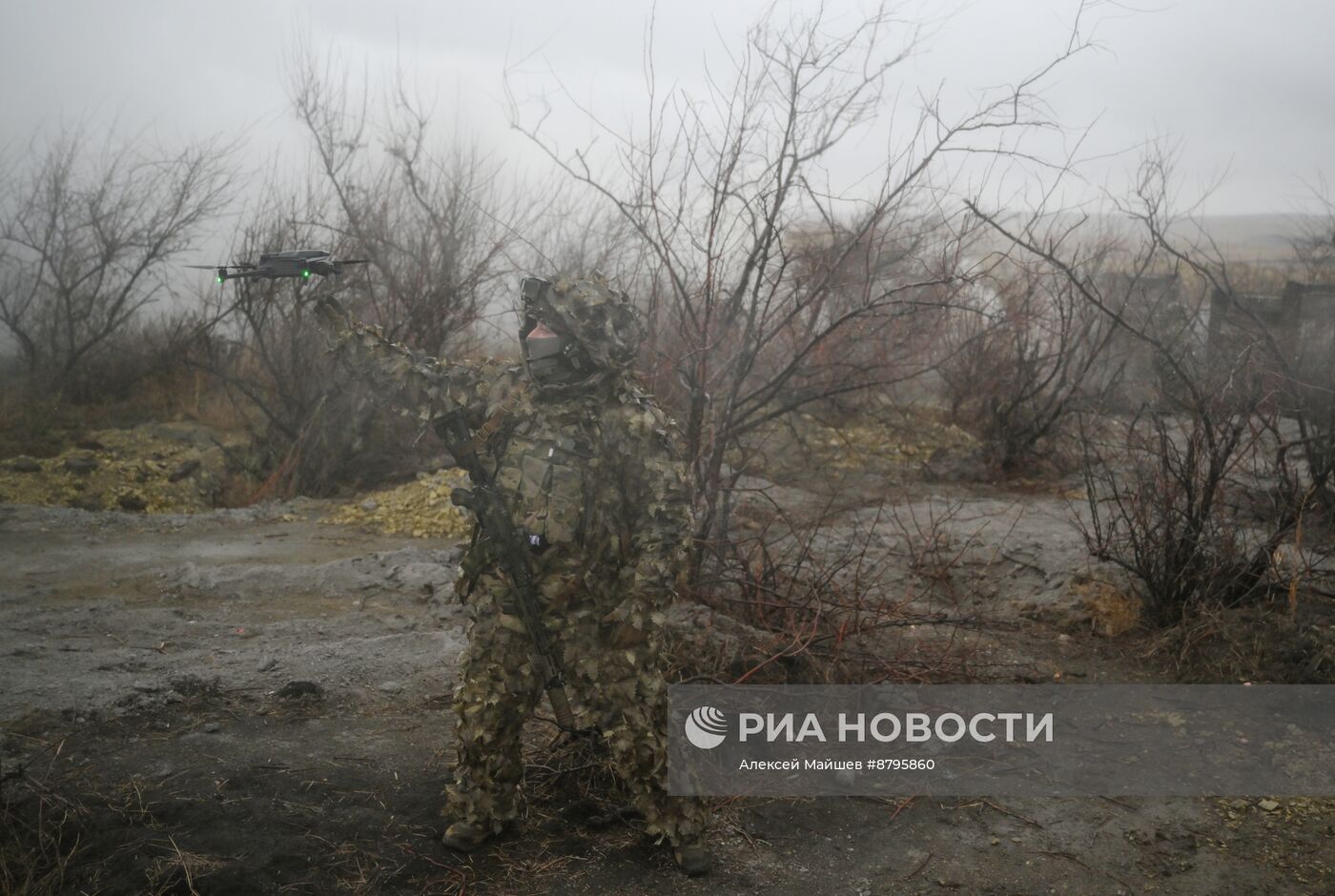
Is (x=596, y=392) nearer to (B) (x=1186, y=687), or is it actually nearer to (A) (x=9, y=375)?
(B) (x=1186, y=687)

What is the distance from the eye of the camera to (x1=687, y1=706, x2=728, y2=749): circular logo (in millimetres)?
3750

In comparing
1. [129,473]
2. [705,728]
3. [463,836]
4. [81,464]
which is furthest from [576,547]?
[81,464]

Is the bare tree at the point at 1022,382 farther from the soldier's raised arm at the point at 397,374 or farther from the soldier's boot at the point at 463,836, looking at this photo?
the soldier's boot at the point at 463,836

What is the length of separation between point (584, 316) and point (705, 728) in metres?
1.62

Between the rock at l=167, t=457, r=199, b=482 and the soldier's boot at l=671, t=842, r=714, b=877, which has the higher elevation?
the rock at l=167, t=457, r=199, b=482

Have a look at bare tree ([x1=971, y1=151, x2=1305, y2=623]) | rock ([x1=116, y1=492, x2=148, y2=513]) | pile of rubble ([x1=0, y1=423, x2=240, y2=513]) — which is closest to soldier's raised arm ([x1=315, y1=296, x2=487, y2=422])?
bare tree ([x1=971, y1=151, x2=1305, y2=623])

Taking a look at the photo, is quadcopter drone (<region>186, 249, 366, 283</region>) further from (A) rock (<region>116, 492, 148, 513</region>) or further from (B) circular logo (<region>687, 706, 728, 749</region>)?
(A) rock (<region>116, 492, 148, 513</region>)

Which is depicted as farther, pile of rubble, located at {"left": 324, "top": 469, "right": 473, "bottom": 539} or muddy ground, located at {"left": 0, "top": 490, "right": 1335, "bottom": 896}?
pile of rubble, located at {"left": 324, "top": 469, "right": 473, "bottom": 539}

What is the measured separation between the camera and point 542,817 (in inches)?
132

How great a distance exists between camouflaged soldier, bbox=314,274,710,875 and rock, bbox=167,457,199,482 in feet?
23.7

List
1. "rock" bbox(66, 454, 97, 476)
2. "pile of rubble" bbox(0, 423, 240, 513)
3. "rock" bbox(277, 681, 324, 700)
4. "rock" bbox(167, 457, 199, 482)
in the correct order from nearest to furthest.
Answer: "rock" bbox(277, 681, 324, 700) → "pile of rubble" bbox(0, 423, 240, 513) → "rock" bbox(66, 454, 97, 476) → "rock" bbox(167, 457, 199, 482)

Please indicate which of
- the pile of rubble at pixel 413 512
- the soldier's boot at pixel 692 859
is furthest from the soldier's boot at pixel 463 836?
the pile of rubble at pixel 413 512

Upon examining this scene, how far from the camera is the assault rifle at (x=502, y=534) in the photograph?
3.11 m

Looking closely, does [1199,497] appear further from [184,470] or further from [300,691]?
[184,470]
